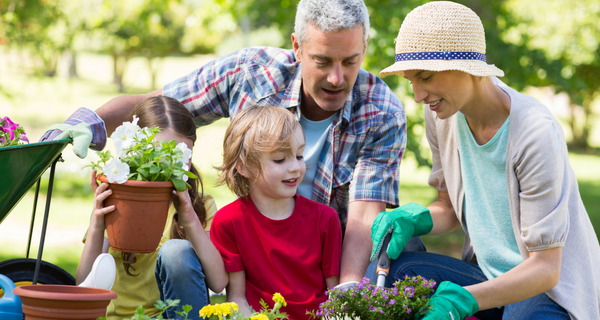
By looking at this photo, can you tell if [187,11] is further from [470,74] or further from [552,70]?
[470,74]

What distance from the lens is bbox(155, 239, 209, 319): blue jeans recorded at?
1.88m

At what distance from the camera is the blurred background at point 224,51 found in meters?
4.65

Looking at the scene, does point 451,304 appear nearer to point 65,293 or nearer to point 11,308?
point 65,293

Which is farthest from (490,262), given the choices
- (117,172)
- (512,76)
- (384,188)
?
(512,76)

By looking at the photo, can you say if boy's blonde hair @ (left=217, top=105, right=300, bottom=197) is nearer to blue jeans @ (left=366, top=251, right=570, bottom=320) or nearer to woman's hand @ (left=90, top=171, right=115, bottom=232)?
woman's hand @ (left=90, top=171, right=115, bottom=232)

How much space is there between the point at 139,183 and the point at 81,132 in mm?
348

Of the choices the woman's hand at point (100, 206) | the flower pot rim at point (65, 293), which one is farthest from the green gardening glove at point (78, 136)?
the flower pot rim at point (65, 293)

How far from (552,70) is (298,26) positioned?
3.27 meters

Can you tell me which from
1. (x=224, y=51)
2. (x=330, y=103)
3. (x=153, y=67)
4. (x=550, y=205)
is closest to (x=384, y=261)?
(x=550, y=205)

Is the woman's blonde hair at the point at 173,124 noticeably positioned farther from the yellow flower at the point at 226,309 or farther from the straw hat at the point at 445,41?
the straw hat at the point at 445,41

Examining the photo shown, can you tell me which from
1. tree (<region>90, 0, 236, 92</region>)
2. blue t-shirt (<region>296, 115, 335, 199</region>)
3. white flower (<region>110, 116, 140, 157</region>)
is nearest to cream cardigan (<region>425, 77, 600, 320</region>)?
blue t-shirt (<region>296, 115, 335, 199</region>)

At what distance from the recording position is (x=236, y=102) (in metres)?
2.65

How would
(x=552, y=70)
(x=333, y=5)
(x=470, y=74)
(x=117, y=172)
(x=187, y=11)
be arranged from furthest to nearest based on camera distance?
(x=187, y=11) < (x=552, y=70) < (x=333, y=5) < (x=470, y=74) < (x=117, y=172)

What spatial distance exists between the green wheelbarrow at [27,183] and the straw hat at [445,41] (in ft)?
4.10
